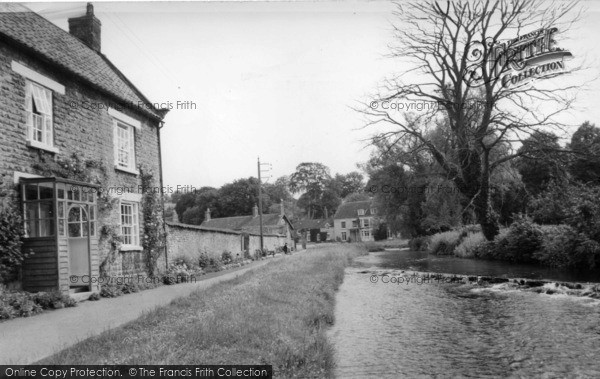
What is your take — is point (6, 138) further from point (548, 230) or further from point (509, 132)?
point (548, 230)

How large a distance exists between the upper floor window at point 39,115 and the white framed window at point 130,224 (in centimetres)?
398

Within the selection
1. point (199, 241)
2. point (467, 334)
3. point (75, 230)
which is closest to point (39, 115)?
point (75, 230)

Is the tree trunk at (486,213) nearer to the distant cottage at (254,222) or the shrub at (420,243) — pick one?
the shrub at (420,243)

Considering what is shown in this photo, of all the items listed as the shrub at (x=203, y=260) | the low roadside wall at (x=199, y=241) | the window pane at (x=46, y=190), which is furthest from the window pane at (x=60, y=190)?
the shrub at (x=203, y=260)

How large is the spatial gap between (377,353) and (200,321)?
2757 millimetres

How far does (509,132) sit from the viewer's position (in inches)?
693

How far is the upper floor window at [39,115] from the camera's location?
9.81 metres

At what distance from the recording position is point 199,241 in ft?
66.1

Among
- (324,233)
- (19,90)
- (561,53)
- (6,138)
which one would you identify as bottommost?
(324,233)

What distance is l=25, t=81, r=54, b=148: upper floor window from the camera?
9812 mm

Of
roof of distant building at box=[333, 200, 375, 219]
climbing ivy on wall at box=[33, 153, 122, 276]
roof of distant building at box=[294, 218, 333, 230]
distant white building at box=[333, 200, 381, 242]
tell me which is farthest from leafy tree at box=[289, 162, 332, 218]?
roof of distant building at box=[333, 200, 375, 219]

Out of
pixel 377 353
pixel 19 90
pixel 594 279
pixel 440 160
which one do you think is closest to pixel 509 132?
pixel 440 160

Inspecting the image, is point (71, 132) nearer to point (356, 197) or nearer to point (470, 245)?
point (470, 245)

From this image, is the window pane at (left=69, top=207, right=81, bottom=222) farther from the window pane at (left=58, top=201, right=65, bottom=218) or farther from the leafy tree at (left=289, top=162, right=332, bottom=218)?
the leafy tree at (left=289, top=162, right=332, bottom=218)
